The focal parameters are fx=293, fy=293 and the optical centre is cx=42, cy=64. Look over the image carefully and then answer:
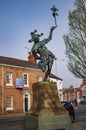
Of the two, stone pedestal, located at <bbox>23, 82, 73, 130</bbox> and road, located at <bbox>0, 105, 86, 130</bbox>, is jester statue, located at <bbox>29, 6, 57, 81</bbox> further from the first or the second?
road, located at <bbox>0, 105, 86, 130</bbox>

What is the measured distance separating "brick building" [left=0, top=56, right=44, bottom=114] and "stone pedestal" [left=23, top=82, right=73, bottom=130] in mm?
28747

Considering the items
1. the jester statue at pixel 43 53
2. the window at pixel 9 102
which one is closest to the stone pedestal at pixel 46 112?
the jester statue at pixel 43 53

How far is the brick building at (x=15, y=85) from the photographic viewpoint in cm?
4212

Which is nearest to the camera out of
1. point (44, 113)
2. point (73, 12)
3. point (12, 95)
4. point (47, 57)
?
point (44, 113)

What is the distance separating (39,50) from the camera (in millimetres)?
13617

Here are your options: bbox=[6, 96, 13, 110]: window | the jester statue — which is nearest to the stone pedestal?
the jester statue

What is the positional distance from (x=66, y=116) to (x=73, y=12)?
12085 millimetres

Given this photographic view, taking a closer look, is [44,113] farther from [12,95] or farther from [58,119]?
[12,95]

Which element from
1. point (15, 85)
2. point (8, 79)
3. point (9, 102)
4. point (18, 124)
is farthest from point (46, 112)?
point (15, 85)

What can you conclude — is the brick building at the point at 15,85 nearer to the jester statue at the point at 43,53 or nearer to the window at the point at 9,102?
the window at the point at 9,102

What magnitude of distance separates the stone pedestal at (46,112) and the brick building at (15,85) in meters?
28.7

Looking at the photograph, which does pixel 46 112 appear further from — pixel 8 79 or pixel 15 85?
pixel 15 85

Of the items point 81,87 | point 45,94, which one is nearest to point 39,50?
point 45,94

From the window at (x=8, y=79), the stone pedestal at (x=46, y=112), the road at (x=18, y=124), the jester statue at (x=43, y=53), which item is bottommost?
the road at (x=18, y=124)
